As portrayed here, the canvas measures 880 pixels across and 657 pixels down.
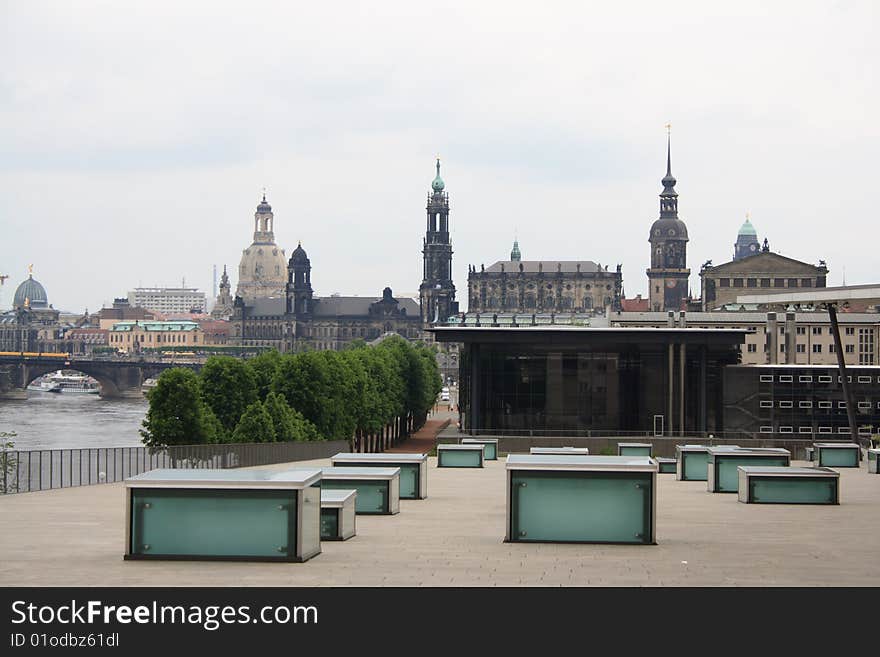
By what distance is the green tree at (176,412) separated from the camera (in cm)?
5166

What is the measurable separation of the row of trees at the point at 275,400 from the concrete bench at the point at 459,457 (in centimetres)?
1954

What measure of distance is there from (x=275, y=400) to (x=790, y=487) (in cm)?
3759

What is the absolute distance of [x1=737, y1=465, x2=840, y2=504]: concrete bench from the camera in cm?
2117

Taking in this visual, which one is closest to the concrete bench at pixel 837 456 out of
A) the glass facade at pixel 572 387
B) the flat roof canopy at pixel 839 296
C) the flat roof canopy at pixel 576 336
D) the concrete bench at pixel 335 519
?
the flat roof canopy at pixel 839 296

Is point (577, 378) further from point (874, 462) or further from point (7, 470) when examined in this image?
point (7, 470)

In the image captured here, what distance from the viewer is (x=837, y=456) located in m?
35.3

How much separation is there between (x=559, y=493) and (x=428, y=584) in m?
3.72

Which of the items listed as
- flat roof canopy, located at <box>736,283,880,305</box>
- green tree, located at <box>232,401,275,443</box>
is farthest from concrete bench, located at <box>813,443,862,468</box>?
green tree, located at <box>232,401,275,443</box>

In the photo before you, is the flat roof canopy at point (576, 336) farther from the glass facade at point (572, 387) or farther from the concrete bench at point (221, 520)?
the concrete bench at point (221, 520)
